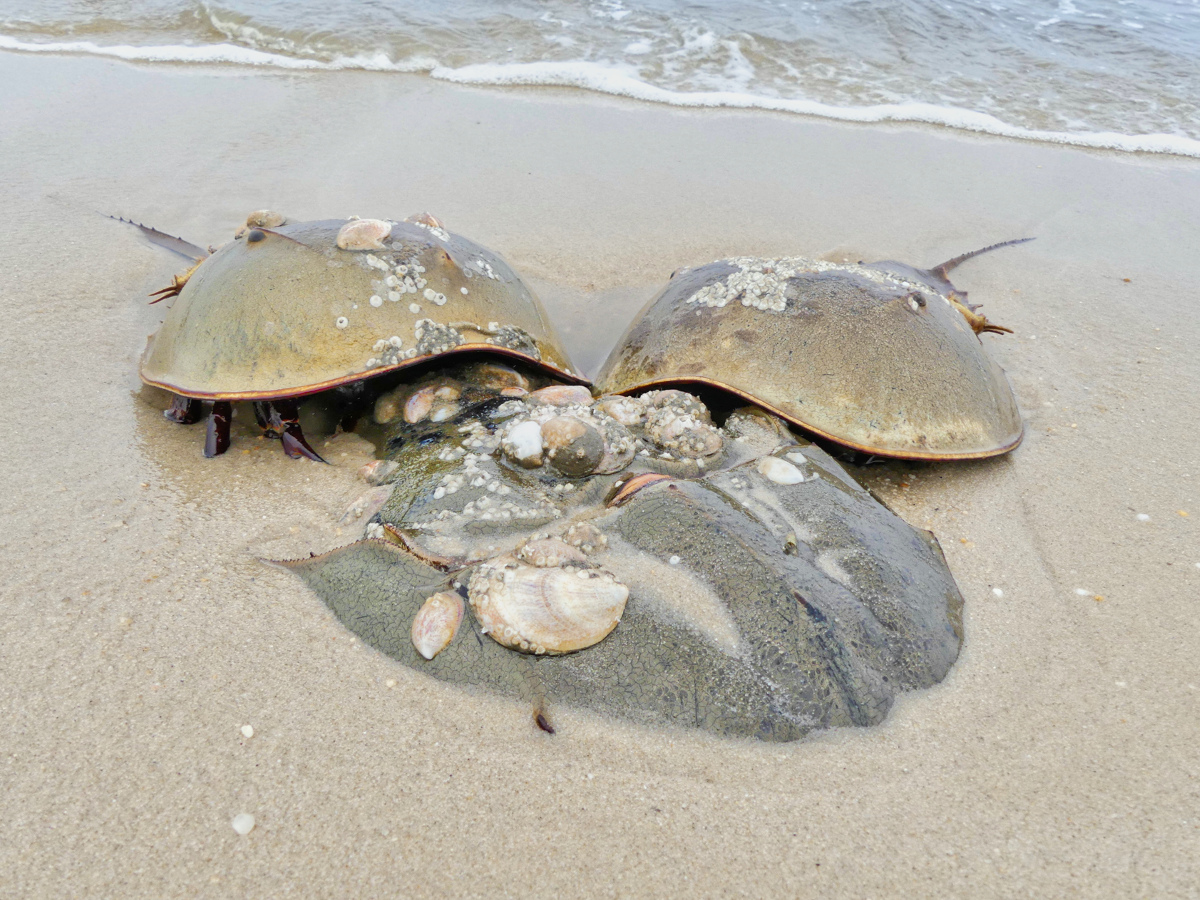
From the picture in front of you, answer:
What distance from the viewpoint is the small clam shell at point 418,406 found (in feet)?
7.73

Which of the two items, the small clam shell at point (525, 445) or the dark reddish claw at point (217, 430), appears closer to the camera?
the small clam shell at point (525, 445)

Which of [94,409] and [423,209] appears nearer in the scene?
[94,409]

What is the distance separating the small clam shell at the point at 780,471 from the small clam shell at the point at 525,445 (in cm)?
62

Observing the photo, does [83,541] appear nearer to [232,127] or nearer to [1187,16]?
[232,127]

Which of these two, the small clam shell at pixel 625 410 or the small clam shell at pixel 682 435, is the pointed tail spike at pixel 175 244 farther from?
the small clam shell at pixel 682 435

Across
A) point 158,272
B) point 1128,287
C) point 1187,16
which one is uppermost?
point 1187,16

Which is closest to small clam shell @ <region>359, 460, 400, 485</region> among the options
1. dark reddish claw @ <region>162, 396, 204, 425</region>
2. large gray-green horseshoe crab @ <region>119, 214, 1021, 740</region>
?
large gray-green horseshoe crab @ <region>119, 214, 1021, 740</region>

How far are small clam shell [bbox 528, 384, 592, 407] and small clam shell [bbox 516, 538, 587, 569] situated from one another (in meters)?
0.71

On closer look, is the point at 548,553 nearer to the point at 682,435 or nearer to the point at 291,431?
the point at 682,435

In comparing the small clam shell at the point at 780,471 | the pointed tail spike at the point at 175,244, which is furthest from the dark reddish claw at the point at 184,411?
the small clam shell at the point at 780,471

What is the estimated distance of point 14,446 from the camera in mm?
2383

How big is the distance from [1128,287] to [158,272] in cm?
474

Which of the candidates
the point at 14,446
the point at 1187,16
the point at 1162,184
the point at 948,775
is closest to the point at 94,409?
the point at 14,446

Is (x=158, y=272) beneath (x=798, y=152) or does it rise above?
beneath
